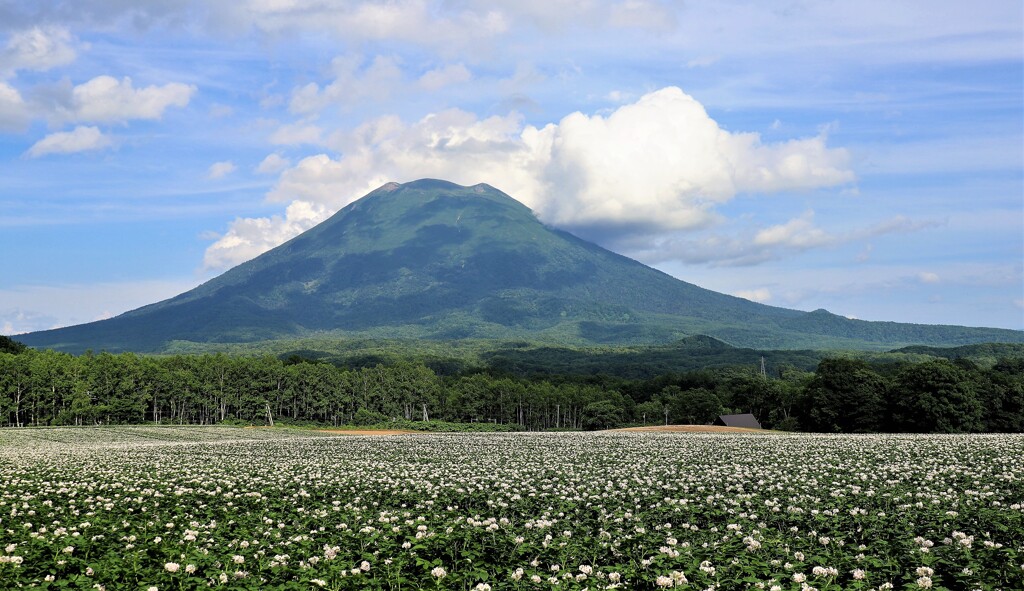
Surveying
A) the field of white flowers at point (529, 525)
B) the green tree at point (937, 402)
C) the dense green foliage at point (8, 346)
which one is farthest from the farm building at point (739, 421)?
the dense green foliage at point (8, 346)

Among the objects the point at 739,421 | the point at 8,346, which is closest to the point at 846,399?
the point at 739,421

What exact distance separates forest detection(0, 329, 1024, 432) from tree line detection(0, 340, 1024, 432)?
18 centimetres

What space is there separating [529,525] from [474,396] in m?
109

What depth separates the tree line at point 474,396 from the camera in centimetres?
7144

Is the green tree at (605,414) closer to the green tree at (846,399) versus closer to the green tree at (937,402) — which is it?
the green tree at (846,399)

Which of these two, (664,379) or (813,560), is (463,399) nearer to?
(664,379)

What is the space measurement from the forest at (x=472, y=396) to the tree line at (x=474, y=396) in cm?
18

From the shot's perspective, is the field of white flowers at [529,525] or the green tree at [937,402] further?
the green tree at [937,402]

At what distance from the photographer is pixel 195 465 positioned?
2995 centimetres

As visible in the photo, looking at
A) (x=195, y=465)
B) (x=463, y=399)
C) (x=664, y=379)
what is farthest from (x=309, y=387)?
(x=195, y=465)

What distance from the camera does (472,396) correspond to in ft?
402

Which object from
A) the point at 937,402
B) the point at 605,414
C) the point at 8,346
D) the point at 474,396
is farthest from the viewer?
the point at 474,396

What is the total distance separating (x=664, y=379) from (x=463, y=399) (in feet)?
132

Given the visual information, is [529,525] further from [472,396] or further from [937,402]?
[472,396]
